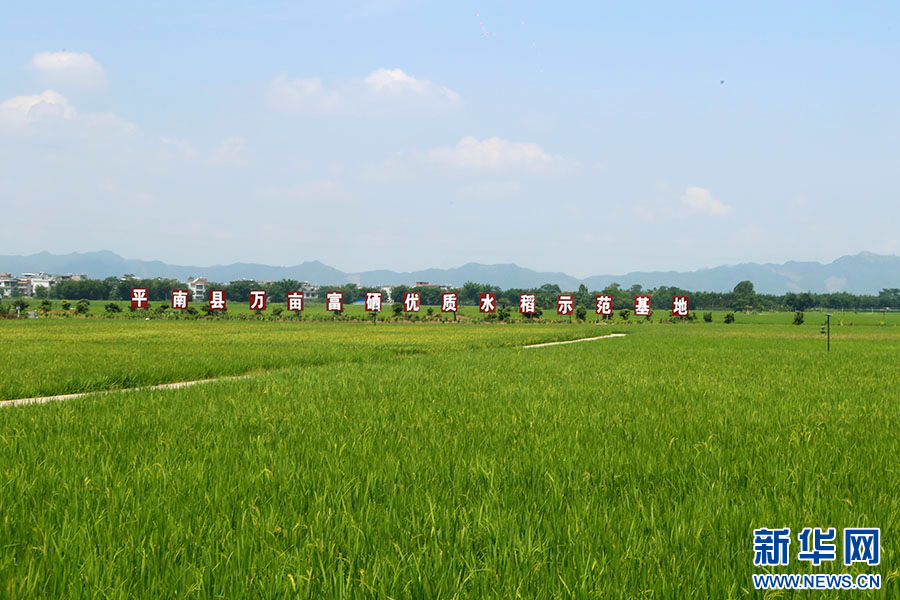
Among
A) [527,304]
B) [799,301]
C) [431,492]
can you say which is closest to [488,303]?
[527,304]

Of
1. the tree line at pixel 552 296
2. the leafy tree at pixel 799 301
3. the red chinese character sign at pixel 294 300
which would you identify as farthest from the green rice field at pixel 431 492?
the leafy tree at pixel 799 301

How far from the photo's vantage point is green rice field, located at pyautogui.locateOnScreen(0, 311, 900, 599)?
332 cm

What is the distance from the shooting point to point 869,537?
378 cm

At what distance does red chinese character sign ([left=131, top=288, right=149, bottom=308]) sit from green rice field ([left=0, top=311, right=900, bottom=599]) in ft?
254

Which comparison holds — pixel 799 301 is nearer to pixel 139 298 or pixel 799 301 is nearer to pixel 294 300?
pixel 294 300

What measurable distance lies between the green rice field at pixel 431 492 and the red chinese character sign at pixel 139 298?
7740cm

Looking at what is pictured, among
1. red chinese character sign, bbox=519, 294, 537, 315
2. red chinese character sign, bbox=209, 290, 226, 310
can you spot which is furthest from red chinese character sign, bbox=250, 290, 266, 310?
red chinese character sign, bbox=519, 294, 537, 315

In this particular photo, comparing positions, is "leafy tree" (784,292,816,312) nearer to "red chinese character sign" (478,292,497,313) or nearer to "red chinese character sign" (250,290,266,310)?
"red chinese character sign" (478,292,497,313)

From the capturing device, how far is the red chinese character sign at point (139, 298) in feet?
259

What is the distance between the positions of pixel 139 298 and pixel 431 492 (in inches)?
3447

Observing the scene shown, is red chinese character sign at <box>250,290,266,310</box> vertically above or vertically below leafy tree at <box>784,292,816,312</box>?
above

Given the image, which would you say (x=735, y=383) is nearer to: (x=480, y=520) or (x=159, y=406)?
(x=480, y=520)

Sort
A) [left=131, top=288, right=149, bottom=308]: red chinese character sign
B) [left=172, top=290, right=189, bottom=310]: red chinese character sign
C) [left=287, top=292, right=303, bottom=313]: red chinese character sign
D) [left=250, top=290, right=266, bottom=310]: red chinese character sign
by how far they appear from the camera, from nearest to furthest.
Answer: [left=250, top=290, right=266, bottom=310]: red chinese character sign, [left=131, top=288, right=149, bottom=308]: red chinese character sign, [left=172, top=290, right=189, bottom=310]: red chinese character sign, [left=287, top=292, right=303, bottom=313]: red chinese character sign

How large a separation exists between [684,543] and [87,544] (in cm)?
400
